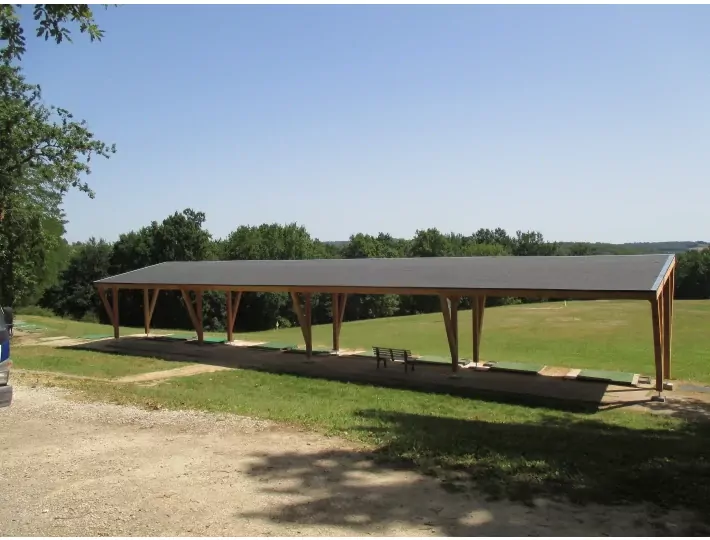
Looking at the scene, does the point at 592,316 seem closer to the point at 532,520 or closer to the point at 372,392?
the point at 372,392

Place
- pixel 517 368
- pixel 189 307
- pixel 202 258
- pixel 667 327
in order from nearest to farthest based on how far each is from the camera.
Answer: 1. pixel 667 327
2. pixel 517 368
3. pixel 189 307
4. pixel 202 258

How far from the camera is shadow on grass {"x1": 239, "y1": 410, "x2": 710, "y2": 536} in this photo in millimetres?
4781

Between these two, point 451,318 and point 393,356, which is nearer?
point 451,318

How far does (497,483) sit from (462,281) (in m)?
9.66

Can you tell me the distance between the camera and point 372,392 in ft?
42.7

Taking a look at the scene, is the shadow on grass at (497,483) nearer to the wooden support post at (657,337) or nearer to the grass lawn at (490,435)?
the grass lawn at (490,435)

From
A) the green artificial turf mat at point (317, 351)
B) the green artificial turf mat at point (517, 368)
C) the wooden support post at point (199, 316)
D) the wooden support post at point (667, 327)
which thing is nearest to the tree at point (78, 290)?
the wooden support post at point (199, 316)

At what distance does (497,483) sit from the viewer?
571cm

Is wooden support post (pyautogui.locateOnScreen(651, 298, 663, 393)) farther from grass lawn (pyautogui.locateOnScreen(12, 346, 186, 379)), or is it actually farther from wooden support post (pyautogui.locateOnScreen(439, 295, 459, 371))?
grass lawn (pyautogui.locateOnScreen(12, 346, 186, 379))

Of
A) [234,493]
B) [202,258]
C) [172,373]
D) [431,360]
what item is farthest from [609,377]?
[202,258]

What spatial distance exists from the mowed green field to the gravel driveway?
13260 millimetres

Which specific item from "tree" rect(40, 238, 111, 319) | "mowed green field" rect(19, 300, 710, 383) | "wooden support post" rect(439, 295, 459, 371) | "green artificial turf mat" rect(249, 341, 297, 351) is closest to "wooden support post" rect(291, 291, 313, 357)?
"green artificial turf mat" rect(249, 341, 297, 351)

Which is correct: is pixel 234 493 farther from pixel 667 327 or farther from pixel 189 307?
pixel 189 307

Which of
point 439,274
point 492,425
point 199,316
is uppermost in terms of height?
point 439,274
